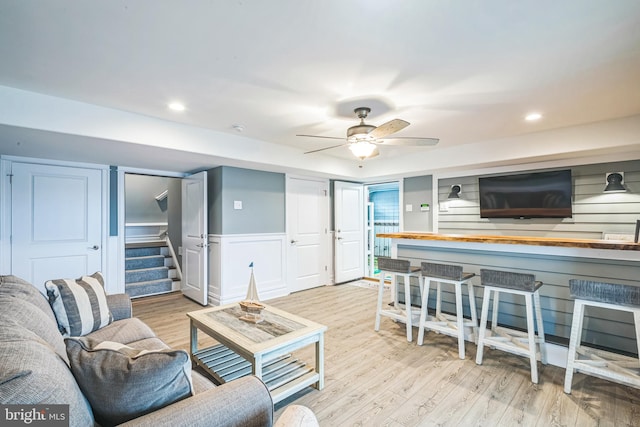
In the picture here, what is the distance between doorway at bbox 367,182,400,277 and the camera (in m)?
6.76

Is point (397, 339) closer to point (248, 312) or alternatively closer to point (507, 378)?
point (507, 378)

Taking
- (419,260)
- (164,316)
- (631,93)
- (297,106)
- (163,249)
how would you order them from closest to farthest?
(631,93) → (297,106) → (419,260) → (164,316) → (163,249)

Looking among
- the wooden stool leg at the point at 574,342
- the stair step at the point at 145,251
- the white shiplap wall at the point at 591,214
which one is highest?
the white shiplap wall at the point at 591,214

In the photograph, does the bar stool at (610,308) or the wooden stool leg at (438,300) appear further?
the wooden stool leg at (438,300)

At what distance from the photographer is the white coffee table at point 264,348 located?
75.6 inches

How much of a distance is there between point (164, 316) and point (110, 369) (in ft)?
10.7

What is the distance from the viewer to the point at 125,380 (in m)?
0.98

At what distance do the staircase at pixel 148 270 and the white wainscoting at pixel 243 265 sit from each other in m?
1.30

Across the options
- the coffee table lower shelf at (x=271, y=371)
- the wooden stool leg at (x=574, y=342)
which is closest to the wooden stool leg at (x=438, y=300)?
the wooden stool leg at (x=574, y=342)

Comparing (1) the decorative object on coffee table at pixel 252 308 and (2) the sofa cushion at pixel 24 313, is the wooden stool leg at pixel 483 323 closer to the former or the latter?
(1) the decorative object on coffee table at pixel 252 308

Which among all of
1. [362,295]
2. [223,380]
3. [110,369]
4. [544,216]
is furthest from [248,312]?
[544,216]

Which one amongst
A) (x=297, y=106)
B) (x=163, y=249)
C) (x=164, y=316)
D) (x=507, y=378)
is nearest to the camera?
(x=507, y=378)

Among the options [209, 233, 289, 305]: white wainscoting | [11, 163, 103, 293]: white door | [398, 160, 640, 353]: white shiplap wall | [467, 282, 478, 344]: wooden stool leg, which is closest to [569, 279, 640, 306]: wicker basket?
[398, 160, 640, 353]: white shiplap wall

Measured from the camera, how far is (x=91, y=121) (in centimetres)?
267
